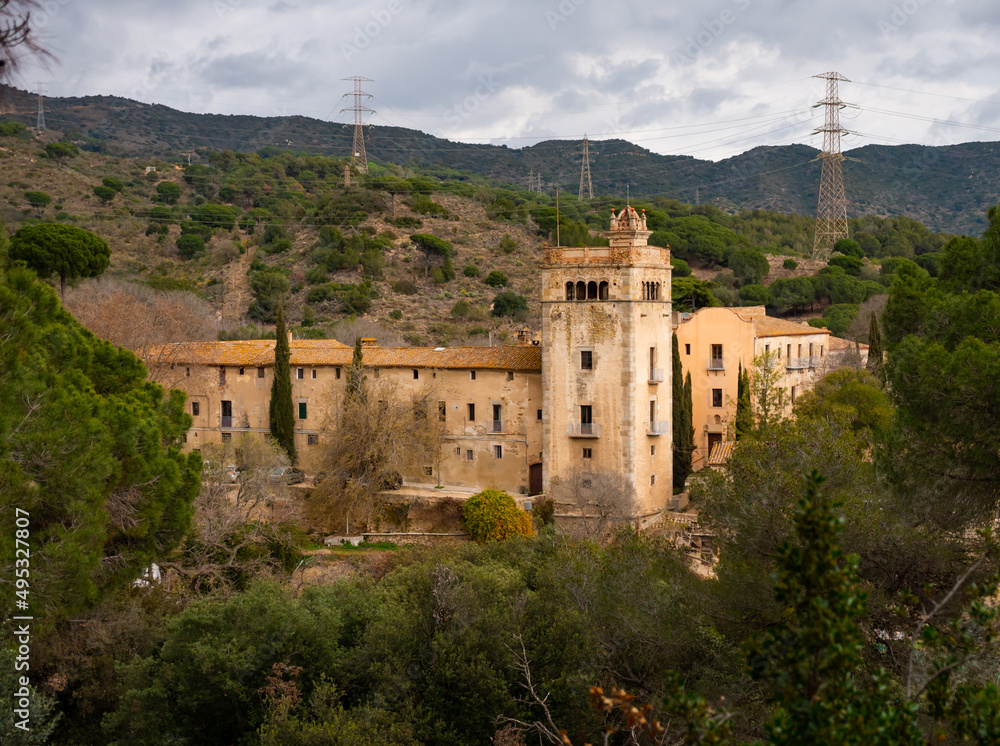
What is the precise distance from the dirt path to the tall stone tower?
108 ft

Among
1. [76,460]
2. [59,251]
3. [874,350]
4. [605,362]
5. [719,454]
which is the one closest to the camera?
[76,460]

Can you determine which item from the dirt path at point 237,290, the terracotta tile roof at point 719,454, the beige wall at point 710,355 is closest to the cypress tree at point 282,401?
the terracotta tile roof at point 719,454

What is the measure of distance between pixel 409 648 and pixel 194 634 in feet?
11.7

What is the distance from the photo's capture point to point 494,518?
30.8 meters

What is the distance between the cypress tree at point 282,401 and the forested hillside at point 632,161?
97.5m

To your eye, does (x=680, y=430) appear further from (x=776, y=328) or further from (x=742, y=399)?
(x=776, y=328)

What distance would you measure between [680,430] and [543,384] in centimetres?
648

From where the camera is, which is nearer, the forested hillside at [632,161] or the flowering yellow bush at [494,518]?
the flowering yellow bush at [494,518]

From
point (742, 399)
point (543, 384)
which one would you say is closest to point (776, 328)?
point (742, 399)

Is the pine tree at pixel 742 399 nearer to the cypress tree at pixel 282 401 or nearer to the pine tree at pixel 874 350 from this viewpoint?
the pine tree at pixel 874 350

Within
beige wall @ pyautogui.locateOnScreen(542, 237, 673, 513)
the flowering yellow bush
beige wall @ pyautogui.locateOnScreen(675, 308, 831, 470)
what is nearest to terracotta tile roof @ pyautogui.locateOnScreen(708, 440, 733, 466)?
beige wall @ pyautogui.locateOnScreen(542, 237, 673, 513)

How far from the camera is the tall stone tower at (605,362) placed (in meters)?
32.8

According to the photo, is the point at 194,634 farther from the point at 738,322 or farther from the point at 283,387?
the point at 738,322

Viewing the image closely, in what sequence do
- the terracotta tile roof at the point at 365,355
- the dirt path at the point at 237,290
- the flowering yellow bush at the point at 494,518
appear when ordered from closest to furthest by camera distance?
the flowering yellow bush at the point at 494,518 < the terracotta tile roof at the point at 365,355 < the dirt path at the point at 237,290
